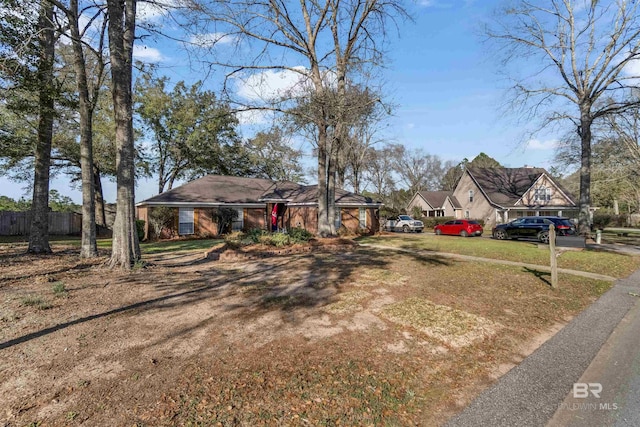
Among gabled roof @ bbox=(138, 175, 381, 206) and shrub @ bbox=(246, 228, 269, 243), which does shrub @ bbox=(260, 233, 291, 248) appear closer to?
shrub @ bbox=(246, 228, 269, 243)

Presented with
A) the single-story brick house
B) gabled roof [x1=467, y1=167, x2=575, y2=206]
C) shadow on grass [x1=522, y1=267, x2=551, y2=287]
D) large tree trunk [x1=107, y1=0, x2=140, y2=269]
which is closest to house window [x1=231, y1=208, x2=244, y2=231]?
the single-story brick house

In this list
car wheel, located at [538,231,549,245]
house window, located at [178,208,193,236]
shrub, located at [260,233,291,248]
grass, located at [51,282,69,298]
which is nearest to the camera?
grass, located at [51,282,69,298]

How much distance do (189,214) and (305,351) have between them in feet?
64.2

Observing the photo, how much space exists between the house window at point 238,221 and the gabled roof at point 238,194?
0.68 metres

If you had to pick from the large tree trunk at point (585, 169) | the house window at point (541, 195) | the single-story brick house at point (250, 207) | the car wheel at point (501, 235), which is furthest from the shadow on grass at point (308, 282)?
the house window at point (541, 195)

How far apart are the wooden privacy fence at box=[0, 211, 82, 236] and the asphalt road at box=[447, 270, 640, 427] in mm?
27898

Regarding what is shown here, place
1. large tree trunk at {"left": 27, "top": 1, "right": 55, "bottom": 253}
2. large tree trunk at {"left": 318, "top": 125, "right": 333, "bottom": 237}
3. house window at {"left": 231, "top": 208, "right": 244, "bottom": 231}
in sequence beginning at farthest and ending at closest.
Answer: house window at {"left": 231, "top": 208, "right": 244, "bottom": 231}, large tree trunk at {"left": 318, "top": 125, "right": 333, "bottom": 237}, large tree trunk at {"left": 27, "top": 1, "right": 55, "bottom": 253}

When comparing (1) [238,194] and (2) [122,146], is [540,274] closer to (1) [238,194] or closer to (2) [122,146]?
(2) [122,146]

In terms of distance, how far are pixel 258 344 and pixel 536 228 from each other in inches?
826

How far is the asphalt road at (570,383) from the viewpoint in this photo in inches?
116

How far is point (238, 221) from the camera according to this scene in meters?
23.3

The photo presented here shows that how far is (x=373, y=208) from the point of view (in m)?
24.6

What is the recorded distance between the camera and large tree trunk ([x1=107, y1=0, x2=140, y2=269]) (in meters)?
8.45

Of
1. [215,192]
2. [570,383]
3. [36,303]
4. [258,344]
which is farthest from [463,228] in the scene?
[36,303]
